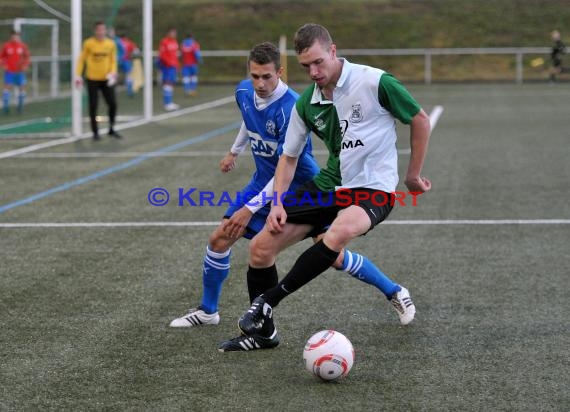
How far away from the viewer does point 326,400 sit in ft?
15.5

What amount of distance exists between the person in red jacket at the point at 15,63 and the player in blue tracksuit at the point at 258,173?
18.4 m

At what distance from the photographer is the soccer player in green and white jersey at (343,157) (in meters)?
5.40

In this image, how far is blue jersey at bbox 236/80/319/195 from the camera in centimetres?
590

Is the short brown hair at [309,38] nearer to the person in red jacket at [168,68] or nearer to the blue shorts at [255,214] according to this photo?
the blue shorts at [255,214]

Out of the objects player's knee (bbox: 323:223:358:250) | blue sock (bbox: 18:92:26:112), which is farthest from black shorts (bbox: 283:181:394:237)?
blue sock (bbox: 18:92:26:112)

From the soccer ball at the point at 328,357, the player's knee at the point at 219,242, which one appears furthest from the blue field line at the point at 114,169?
the soccer ball at the point at 328,357

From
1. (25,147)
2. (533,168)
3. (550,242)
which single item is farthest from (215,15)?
(550,242)

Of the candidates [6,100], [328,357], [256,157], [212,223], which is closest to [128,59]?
[6,100]

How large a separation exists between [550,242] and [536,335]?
3.03 meters

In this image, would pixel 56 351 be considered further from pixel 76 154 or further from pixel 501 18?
pixel 501 18

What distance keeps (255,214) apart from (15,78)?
19.5 meters

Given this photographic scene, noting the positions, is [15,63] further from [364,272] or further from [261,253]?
[261,253]

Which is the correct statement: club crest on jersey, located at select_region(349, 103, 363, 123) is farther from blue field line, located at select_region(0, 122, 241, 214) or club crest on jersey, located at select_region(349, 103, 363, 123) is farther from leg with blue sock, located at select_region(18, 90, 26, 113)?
leg with blue sock, located at select_region(18, 90, 26, 113)

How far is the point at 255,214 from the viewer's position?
5.88m
